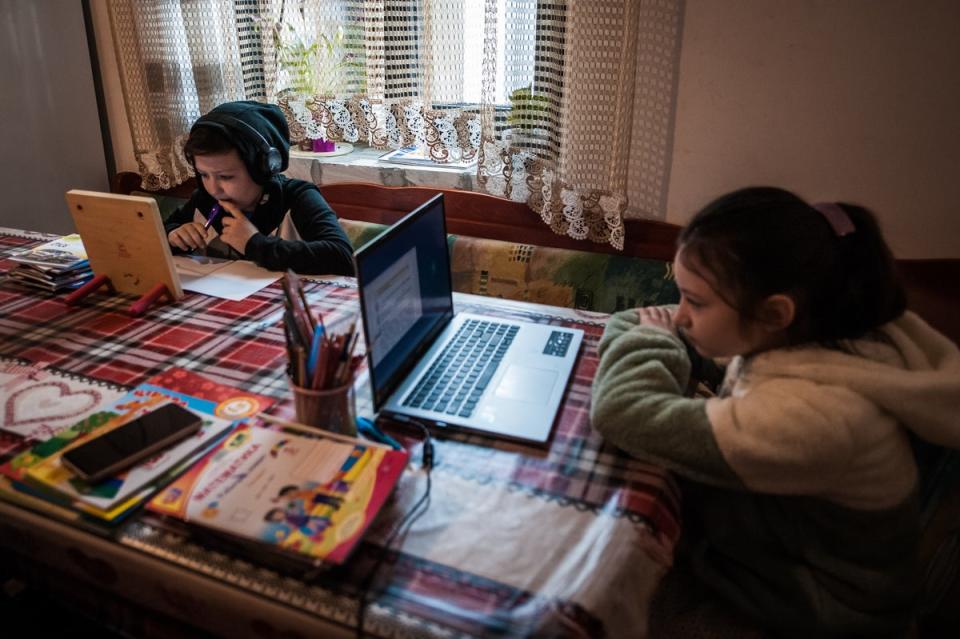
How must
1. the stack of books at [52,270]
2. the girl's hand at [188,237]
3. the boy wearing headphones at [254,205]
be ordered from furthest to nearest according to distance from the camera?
the girl's hand at [188,237] < the boy wearing headphones at [254,205] < the stack of books at [52,270]

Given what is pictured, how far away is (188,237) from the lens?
5.69ft

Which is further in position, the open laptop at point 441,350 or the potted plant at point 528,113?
the potted plant at point 528,113

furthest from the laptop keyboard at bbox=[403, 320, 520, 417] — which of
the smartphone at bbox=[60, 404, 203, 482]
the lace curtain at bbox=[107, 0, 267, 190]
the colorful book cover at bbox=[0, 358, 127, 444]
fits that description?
the lace curtain at bbox=[107, 0, 267, 190]

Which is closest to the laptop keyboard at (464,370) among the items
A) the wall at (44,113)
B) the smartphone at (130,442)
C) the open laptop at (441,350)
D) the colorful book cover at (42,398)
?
the open laptop at (441,350)

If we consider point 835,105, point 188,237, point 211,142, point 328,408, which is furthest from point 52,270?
point 835,105

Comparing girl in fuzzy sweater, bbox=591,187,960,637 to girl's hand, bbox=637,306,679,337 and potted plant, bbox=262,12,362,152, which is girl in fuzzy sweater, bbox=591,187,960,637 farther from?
potted plant, bbox=262,12,362,152

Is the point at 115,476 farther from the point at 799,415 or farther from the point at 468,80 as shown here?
the point at 468,80

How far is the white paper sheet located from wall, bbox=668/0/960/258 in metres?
1.08

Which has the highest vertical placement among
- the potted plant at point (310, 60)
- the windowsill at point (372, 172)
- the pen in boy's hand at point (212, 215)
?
the potted plant at point (310, 60)

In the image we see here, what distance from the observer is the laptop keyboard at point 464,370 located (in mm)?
1051

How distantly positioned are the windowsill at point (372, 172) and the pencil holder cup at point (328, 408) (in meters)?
1.19

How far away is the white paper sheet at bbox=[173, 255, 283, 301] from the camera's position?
1.51 meters

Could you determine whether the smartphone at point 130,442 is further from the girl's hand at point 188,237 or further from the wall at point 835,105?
the wall at point 835,105

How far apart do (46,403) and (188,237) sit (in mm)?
758
